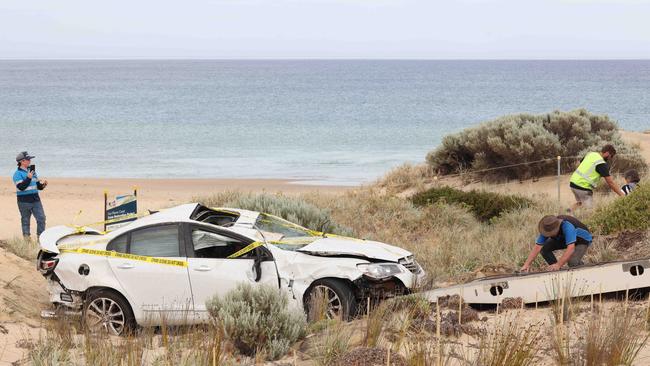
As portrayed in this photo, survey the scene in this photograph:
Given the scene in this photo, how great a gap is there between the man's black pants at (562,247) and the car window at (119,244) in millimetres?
4932

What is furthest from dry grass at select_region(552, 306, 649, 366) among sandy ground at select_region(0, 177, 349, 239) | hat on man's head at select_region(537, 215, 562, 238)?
sandy ground at select_region(0, 177, 349, 239)

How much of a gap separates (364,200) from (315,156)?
2258 centimetres

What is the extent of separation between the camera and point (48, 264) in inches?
385

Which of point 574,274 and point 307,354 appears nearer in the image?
point 307,354

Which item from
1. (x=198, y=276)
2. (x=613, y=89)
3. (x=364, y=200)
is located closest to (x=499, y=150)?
(x=364, y=200)

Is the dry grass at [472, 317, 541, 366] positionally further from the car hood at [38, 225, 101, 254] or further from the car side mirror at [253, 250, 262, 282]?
the car hood at [38, 225, 101, 254]

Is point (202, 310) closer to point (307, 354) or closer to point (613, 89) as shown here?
point (307, 354)

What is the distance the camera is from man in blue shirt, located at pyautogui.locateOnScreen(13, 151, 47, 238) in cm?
1438

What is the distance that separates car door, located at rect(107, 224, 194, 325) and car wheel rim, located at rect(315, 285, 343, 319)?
1.44 m

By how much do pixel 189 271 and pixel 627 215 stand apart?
6744 millimetres

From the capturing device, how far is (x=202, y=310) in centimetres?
941

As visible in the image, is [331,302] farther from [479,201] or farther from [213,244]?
[479,201]

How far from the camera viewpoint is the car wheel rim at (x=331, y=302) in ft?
30.5

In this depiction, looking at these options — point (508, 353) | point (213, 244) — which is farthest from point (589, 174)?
A: point (508, 353)
